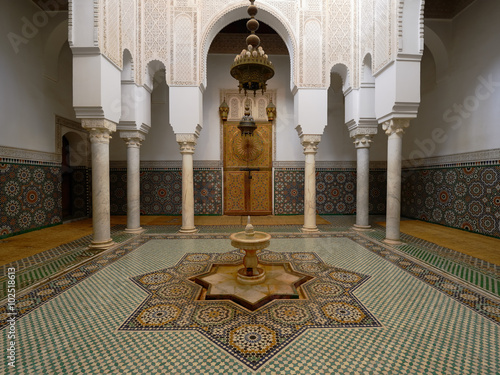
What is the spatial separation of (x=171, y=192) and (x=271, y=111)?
355 centimetres

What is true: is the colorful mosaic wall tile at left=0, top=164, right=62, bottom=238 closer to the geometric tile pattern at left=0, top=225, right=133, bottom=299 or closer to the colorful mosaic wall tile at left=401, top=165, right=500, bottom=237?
the geometric tile pattern at left=0, top=225, right=133, bottom=299

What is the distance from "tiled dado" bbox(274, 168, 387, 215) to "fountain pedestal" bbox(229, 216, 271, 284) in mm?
4271

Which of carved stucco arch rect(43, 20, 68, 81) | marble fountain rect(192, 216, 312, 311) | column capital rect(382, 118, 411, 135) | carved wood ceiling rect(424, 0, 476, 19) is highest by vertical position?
carved wood ceiling rect(424, 0, 476, 19)

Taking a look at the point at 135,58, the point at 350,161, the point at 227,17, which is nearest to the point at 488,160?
the point at 350,161

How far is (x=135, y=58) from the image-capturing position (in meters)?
4.68

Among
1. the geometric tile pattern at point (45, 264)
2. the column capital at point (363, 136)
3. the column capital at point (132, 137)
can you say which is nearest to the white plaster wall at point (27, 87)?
Result: the column capital at point (132, 137)

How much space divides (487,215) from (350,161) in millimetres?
3184

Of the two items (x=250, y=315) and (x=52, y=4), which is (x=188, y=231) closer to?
(x=250, y=315)

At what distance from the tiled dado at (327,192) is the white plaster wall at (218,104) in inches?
25.1

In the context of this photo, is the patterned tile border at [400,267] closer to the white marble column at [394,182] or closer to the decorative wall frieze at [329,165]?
the white marble column at [394,182]

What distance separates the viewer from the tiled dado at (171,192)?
6.87 metres

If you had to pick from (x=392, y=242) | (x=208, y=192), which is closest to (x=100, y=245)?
(x=208, y=192)

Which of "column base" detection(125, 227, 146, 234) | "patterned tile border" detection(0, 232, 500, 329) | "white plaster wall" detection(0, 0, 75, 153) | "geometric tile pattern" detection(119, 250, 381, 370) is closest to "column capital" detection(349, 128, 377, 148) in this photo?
"patterned tile border" detection(0, 232, 500, 329)

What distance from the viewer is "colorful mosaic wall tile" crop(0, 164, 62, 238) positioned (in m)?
4.43
